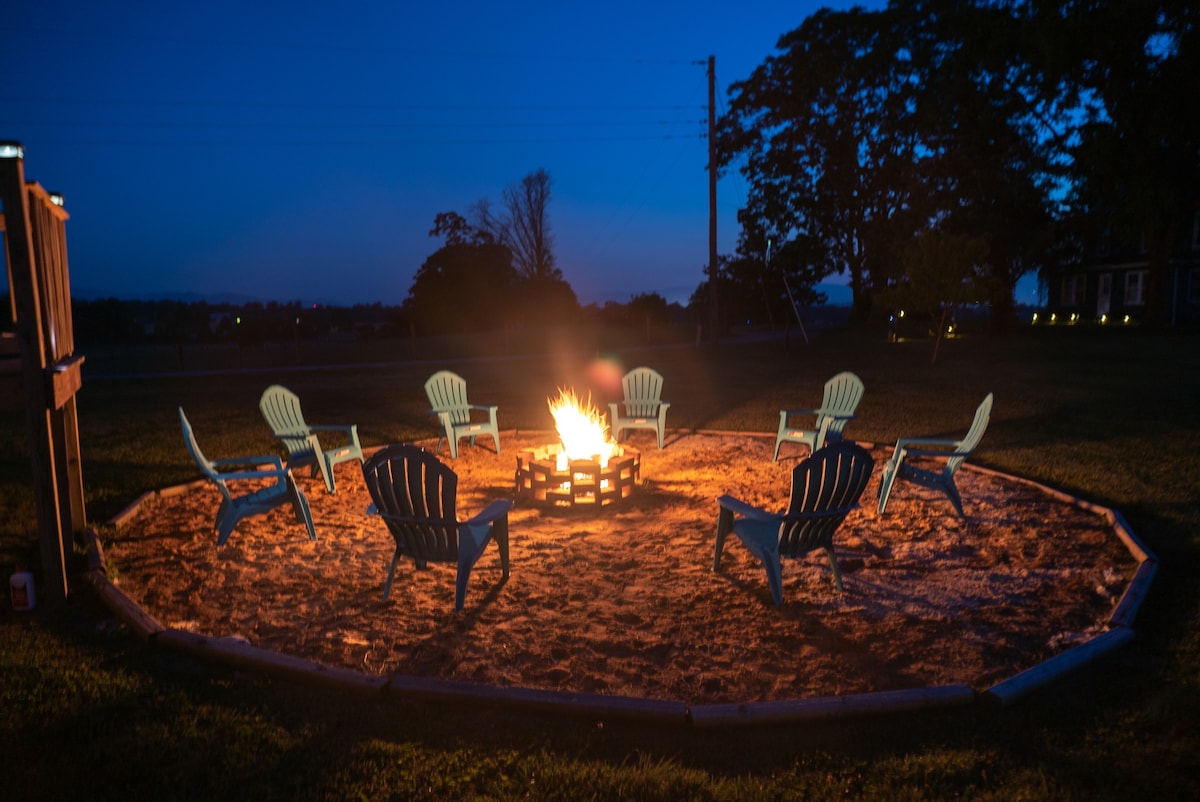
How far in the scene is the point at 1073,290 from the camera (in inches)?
1515

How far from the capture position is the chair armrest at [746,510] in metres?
4.37

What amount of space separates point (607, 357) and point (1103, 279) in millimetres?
27384

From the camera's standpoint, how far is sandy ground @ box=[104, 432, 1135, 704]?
3.58m

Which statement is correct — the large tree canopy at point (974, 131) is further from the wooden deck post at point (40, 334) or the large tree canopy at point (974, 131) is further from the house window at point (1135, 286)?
the wooden deck post at point (40, 334)

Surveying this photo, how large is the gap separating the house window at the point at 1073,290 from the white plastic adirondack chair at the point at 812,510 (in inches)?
1556

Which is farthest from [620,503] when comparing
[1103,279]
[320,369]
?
[1103,279]

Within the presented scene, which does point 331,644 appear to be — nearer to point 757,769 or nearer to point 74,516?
point 757,769

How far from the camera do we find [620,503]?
647cm

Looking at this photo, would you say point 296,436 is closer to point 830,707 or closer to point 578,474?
point 578,474

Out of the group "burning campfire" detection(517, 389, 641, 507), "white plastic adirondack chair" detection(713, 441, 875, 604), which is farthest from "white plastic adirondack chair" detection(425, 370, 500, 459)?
"white plastic adirondack chair" detection(713, 441, 875, 604)

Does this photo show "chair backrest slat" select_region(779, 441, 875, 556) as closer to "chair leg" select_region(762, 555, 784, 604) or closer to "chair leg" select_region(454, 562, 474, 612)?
"chair leg" select_region(762, 555, 784, 604)

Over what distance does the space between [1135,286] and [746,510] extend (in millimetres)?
37608

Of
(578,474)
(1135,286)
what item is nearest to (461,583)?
(578,474)

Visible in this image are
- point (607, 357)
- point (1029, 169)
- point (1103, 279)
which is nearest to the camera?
point (607, 357)
